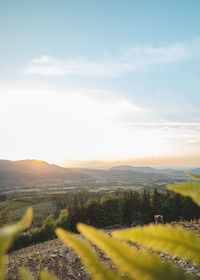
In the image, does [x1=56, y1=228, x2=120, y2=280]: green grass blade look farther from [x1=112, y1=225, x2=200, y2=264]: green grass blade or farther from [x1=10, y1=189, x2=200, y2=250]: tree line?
[x1=10, y1=189, x2=200, y2=250]: tree line

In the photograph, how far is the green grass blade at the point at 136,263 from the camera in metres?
0.39

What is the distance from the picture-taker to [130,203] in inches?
1604

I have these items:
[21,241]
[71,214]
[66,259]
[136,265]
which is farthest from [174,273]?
[71,214]

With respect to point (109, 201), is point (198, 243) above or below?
above

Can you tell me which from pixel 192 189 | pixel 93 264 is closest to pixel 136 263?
pixel 93 264

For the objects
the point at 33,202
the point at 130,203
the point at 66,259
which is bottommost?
the point at 33,202

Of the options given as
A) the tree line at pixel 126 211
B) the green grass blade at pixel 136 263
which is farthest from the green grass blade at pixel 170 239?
the tree line at pixel 126 211

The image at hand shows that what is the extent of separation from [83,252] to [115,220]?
41088 millimetres

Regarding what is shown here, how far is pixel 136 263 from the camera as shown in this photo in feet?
1.33

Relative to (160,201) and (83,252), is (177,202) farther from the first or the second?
(83,252)

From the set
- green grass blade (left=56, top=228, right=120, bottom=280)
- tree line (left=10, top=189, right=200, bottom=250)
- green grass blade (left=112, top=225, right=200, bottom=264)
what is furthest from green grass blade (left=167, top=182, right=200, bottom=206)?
tree line (left=10, top=189, right=200, bottom=250)

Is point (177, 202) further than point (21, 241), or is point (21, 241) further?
point (177, 202)

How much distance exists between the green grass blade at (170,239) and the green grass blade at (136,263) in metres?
0.05

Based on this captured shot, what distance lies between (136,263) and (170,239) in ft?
0.36
